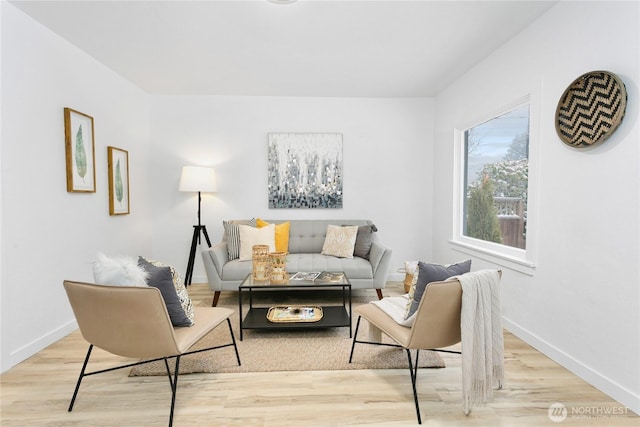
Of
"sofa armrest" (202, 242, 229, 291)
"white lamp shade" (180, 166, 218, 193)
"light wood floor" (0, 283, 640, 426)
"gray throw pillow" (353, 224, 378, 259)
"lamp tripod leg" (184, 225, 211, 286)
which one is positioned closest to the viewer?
"light wood floor" (0, 283, 640, 426)

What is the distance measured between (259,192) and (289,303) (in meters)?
1.62

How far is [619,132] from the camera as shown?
187cm

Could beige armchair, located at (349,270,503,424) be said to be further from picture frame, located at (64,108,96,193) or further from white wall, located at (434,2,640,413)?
picture frame, located at (64,108,96,193)

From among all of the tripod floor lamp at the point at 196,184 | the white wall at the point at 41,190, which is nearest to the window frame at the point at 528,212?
the tripod floor lamp at the point at 196,184

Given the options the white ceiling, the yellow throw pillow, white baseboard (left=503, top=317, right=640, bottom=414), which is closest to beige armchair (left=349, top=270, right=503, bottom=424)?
white baseboard (left=503, top=317, right=640, bottom=414)

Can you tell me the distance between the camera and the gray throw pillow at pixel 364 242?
3836 mm

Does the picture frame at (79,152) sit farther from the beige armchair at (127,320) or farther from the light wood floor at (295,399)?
the beige armchair at (127,320)

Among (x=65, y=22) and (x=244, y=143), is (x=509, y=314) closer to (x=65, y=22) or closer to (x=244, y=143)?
(x=244, y=143)

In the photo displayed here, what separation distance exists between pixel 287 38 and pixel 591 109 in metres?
2.26

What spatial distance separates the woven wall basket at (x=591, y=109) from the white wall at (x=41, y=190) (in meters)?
3.83

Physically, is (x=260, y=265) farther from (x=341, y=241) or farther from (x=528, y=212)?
(x=528, y=212)

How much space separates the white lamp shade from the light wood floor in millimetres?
2172

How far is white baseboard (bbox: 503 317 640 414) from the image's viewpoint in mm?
1796

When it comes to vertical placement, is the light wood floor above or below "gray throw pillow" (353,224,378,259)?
below
